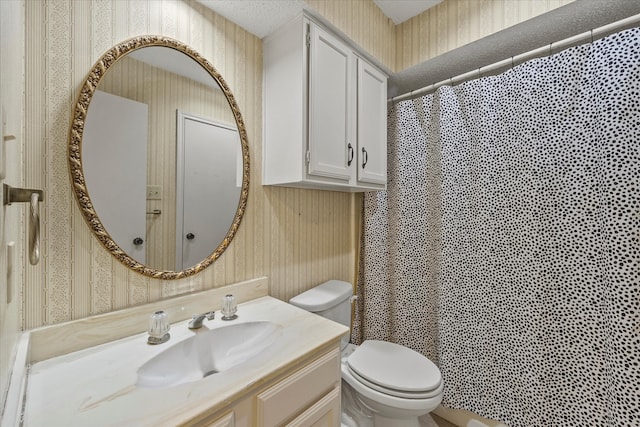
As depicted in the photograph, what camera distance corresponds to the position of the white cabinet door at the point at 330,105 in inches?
49.2

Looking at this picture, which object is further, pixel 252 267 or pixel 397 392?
pixel 252 267

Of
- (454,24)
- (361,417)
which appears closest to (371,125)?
(454,24)

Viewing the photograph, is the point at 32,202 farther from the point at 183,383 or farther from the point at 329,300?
the point at 329,300

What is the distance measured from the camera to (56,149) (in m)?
0.83

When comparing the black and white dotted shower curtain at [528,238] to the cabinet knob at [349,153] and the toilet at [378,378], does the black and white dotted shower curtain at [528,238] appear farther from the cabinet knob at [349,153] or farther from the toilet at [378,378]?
the cabinet knob at [349,153]

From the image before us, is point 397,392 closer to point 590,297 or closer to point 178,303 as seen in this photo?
point 590,297

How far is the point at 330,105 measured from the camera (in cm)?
133

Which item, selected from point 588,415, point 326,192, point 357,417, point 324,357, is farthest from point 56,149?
point 588,415

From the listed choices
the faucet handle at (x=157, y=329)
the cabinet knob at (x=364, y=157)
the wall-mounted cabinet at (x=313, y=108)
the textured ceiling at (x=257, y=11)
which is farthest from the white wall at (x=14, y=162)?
the cabinet knob at (x=364, y=157)

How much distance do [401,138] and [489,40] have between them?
26.3 inches

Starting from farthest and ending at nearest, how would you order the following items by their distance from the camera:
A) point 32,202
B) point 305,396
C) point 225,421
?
point 305,396
point 225,421
point 32,202

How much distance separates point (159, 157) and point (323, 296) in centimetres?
106

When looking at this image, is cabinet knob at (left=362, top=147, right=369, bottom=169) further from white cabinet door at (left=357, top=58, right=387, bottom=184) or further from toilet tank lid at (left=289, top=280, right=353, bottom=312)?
toilet tank lid at (left=289, top=280, right=353, bottom=312)

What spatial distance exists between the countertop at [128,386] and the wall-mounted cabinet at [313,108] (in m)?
0.75
